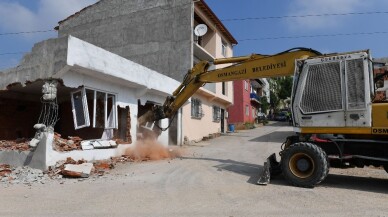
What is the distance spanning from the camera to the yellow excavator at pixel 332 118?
7871 millimetres

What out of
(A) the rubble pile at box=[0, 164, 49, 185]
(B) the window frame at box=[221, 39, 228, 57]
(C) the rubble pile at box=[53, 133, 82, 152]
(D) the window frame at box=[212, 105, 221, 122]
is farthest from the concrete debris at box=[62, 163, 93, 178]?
(B) the window frame at box=[221, 39, 228, 57]

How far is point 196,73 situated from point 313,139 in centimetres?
510

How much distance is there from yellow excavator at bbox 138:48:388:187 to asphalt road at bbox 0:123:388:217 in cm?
59

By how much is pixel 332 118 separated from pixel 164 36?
15487mm

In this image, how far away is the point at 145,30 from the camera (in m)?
22.5

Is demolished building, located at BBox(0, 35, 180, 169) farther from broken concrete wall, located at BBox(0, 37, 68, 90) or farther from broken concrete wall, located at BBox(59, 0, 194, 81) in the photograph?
broken concrete wall, located at BBox(59, 0, 194, 81)

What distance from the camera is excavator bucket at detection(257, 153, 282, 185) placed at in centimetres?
852

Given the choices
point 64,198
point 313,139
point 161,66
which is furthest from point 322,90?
point 161,66

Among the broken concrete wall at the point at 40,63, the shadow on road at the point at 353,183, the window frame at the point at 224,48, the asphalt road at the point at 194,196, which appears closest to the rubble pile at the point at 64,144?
the asphalt road at the point at 194,196

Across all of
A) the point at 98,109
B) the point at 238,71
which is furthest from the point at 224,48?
the point at 238,71

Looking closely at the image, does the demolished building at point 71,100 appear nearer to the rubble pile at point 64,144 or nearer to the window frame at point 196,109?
the rubble pile at point 64,144

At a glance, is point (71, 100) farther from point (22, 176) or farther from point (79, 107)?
point (22, 176)

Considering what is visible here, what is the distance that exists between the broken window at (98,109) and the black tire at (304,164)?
638 cm

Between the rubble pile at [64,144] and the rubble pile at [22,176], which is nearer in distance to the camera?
the rubble pile at [22,176]
